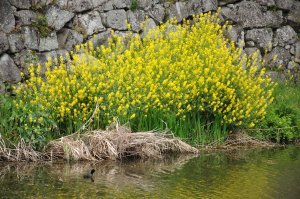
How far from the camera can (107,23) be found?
41.3ft

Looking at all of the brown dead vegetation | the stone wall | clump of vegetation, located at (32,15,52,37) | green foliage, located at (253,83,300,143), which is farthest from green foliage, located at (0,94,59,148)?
green foliage, located at (253,83,300,143)

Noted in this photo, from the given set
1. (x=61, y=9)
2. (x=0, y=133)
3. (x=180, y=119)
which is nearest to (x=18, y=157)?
(x=0, y=133)

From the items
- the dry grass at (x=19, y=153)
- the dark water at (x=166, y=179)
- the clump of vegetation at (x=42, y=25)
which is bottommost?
the dark water at (x=166, y=179)

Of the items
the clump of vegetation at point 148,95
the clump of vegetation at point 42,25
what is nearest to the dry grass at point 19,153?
the clump of vegetation at point 148,95

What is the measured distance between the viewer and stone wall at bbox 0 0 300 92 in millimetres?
11242

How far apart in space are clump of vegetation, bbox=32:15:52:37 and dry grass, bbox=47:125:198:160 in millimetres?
3246

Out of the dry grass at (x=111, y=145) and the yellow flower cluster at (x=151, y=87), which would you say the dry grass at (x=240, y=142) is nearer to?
the yellow flower cluster at (x=151, y=87)

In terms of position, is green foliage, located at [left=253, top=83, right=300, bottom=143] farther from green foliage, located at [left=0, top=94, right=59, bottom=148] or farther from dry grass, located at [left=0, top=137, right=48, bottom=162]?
dry grass, located at [left=0, top=137, right=48, bottom=162]

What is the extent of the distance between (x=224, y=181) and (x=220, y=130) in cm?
274

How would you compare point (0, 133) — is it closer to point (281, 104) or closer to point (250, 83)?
point (250, 83)

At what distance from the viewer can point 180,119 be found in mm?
9797

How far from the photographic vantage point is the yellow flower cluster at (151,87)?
9.17 metres

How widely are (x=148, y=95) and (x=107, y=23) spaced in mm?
3764

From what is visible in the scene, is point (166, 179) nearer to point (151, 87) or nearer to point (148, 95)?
point (148, 95)
